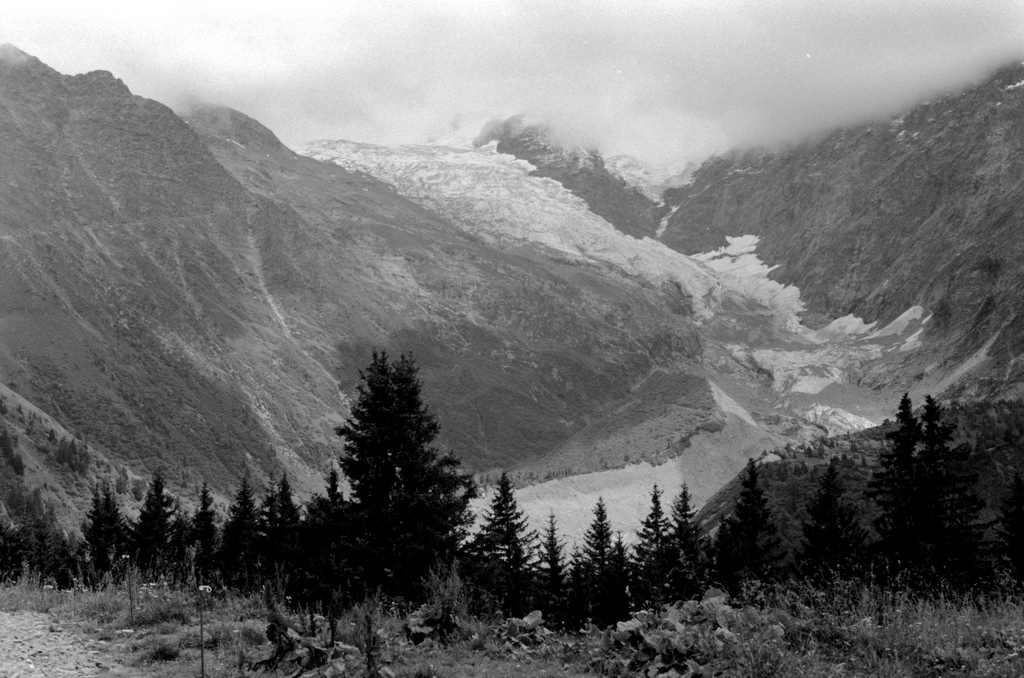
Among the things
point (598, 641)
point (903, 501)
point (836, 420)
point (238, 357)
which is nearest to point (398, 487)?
point (598, 641)

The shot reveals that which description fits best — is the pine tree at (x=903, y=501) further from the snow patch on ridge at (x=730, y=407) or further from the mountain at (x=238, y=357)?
the snow patch on ridge at (x=730, y=407)

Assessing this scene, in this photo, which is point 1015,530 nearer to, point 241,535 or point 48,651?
point 48,651

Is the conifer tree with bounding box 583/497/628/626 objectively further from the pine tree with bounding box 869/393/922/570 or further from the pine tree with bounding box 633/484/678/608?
the pine tree with bounding box 869/393/922/570

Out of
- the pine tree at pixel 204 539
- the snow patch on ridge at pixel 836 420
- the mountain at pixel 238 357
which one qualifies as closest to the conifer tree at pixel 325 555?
the pine tree at pixel 204 539

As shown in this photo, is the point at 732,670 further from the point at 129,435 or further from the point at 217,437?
the point at 217,437

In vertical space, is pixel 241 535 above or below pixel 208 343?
below

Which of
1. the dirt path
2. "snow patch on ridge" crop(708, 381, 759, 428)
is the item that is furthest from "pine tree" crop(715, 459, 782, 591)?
"snow patch on ridge" crop(708, 381, 759, 428)
